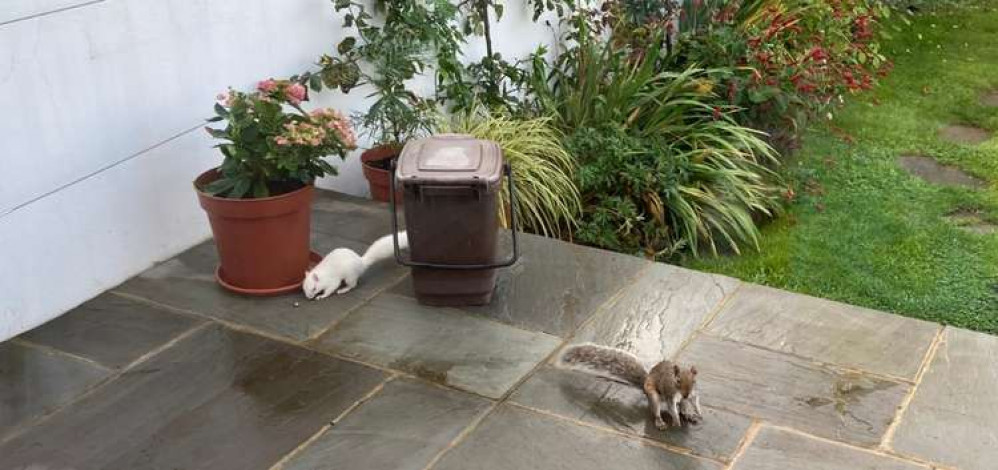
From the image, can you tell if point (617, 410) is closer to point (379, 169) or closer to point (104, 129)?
point (379, 169)

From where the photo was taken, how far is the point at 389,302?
11.4 ft

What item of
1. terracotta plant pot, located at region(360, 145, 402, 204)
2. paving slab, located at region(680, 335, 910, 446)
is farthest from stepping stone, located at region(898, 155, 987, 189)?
terracotta plant pot, located at region(360, 145, 402, 204)

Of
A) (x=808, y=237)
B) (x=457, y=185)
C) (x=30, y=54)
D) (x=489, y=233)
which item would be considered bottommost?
(x=808, y=237)

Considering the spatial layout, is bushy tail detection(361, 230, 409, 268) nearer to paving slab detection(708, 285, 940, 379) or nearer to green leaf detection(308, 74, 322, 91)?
green leaf detection(308, 74, 322, 91)

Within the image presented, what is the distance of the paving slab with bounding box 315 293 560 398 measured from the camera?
9.91ft

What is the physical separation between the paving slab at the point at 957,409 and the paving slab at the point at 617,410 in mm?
463

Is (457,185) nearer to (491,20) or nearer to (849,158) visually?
(491,20)

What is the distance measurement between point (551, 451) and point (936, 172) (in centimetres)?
376

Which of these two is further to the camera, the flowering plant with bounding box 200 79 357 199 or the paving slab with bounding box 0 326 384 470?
the flowering plant with bounding box 200 79 357 199

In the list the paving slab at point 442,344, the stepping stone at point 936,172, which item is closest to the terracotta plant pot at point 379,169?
the paving slab at point 442,344

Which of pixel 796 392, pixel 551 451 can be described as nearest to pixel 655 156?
pixel 796 392

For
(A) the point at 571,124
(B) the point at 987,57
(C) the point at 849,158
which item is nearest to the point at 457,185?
(A) the point at 571,124

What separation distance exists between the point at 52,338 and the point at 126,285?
0.39 m

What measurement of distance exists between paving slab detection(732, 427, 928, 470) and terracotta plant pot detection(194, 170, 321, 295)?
1688mm
